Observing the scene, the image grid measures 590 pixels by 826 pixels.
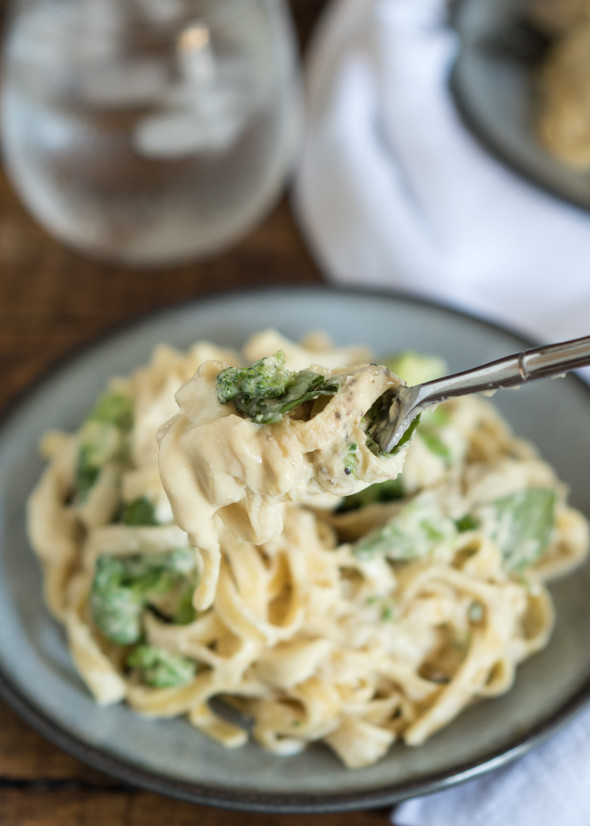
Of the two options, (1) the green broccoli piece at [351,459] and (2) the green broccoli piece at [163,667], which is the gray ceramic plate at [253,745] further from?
(1) the green broccoli piece at [351,459]

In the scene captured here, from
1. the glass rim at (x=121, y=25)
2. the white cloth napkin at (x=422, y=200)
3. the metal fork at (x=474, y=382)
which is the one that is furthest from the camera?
the white cloth napkin at (x=422, y=200)

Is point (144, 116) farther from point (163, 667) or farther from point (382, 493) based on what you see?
point (163, 667)

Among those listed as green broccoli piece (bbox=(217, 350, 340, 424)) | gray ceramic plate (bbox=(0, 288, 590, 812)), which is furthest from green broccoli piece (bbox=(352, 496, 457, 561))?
green broccoli piece (bbox=(217, 350, 340, 424))

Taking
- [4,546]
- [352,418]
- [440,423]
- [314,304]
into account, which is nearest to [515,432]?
[440,423]

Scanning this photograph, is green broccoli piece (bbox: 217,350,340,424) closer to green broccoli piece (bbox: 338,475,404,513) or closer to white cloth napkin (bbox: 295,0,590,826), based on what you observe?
green broccoli piece (bbox: 338,475,404,513)

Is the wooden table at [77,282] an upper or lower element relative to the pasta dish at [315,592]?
upper

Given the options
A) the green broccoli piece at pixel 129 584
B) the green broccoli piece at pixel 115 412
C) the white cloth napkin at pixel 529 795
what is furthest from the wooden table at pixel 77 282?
the white cloth napkin at pixel 529 795

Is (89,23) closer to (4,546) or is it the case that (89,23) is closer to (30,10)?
(30,10)
